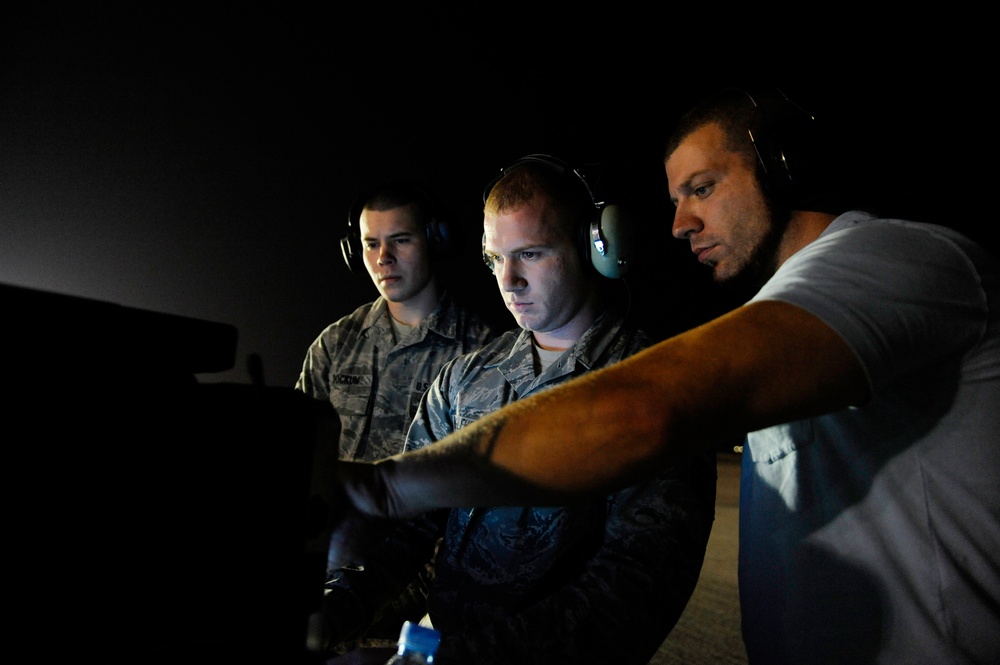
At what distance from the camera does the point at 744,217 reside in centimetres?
119

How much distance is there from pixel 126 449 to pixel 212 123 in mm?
2274

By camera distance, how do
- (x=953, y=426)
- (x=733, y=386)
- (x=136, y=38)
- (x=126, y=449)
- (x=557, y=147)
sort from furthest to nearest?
(x=557, y=147)
(x=136, y=38)
(x=953, y=426)
(x=733, y=386)
(x=126, y=449)

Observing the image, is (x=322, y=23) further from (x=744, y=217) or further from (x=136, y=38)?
(x=744, y=217)

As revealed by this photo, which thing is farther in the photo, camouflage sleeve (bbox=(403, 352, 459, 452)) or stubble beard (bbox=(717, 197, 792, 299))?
camouflage sleeve (bbox=(403, 352, 459, 452))

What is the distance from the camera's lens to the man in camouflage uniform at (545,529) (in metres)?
1.00

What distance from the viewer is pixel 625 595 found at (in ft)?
3.32

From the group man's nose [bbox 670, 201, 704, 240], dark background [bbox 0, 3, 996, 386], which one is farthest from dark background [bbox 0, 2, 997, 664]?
man's nose [bbox 670, 201, 704, 240]

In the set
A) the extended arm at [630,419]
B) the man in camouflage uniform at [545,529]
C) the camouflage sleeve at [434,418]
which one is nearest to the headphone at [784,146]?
the man in camouflage uniform at [545,529]

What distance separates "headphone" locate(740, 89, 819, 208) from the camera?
3.49 ft

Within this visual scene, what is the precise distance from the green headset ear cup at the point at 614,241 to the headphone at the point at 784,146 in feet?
0.98

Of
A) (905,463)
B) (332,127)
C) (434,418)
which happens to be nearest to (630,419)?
(905,463)

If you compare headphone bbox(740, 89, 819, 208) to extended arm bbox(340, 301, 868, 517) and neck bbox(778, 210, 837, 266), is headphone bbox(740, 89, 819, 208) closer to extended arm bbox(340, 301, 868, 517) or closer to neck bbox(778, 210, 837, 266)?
neck bbox(778, 210, 837, 266)

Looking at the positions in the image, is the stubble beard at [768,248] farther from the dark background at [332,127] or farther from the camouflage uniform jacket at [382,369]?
the camouflage uniform jacket at [382,369]

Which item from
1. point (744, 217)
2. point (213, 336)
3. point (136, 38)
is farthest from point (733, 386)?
point (136, 38)
